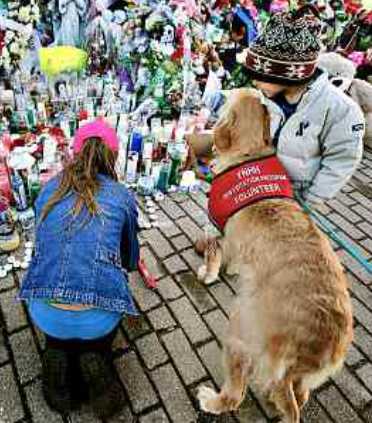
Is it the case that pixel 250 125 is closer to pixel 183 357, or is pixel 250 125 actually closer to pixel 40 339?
pixel 183 357

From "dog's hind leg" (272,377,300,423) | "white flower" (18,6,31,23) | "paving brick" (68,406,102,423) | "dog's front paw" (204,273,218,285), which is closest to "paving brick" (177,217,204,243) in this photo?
"dog's front paw" (204,273,218,285)

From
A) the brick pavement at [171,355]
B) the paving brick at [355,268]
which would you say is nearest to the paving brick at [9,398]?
the brick pavement at [171,355]

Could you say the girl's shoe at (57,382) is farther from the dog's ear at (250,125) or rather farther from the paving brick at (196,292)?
the dog's ear at (250,125)

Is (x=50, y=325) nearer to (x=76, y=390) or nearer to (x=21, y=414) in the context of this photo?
(x=76, y=390)

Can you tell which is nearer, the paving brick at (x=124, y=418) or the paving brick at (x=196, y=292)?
the paving brick at (x=124, y=418)

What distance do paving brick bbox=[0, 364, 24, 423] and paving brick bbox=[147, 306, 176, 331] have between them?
89 centimetres

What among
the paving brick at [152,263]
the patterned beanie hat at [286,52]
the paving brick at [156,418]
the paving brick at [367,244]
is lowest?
the paving brick at [156,418]

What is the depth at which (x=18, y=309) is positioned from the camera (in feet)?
9.46

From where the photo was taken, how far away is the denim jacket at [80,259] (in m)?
2.04

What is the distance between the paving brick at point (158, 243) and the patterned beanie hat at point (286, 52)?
157cm

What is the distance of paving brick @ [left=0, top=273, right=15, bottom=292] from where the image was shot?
3.01m

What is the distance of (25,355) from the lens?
2.63 meters

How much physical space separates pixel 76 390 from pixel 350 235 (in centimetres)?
268

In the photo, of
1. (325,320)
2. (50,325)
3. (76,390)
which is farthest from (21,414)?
(325,320)
